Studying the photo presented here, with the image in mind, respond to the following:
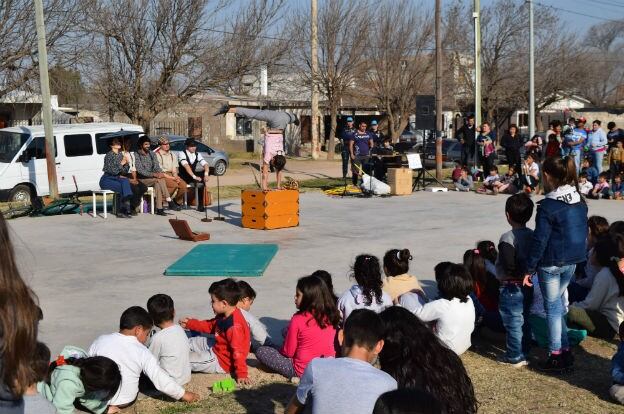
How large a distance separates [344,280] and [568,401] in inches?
176

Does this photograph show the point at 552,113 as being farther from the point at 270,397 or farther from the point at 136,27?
the point at 270,397

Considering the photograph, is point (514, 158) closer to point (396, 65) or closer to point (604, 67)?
point (396, 65)

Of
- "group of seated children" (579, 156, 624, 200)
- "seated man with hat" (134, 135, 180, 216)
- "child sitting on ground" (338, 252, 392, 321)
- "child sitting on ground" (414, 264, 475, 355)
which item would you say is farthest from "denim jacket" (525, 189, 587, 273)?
"group of seated children" (579, 156, 624, 200)

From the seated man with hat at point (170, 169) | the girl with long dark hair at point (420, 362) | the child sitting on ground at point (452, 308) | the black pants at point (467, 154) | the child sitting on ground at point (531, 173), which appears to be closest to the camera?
the girl with long dark hair at point (420, 362)

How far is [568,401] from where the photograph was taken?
644 cm

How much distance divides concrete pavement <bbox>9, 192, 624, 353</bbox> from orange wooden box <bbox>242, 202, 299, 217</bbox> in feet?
1.04

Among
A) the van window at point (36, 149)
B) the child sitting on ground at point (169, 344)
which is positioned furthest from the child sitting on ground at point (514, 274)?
the van window at point (36, 149)

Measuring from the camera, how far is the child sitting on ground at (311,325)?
21.5 feet

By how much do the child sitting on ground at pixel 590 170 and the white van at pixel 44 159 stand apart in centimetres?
1094

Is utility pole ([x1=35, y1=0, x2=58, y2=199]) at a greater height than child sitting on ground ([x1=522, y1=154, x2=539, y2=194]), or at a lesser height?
greater

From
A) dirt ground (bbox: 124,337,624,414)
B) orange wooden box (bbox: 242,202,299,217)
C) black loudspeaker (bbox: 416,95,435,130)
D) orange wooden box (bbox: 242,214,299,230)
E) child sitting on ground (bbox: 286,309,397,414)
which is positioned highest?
black loudspeaker (bbox: 416,95,435,130)

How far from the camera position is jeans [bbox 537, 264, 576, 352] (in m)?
6.91

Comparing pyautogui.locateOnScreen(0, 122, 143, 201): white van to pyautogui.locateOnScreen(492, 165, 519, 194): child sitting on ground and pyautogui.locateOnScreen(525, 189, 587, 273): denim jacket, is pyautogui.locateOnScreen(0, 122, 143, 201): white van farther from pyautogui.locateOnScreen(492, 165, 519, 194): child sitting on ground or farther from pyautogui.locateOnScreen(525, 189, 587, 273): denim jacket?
pyautogui.locateOnScreen(525, 189, 587, 273): denim jacket

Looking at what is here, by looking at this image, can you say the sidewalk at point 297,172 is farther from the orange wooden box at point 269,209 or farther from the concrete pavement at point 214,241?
the orange wooden box at point 269,209
